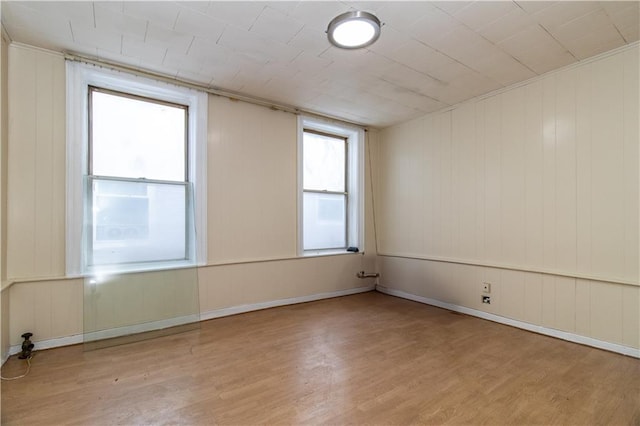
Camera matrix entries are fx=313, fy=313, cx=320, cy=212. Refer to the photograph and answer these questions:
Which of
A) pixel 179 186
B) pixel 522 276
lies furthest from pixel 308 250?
pixel 522 276

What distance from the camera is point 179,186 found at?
3576 mm

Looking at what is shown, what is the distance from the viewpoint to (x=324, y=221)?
16.0 feet

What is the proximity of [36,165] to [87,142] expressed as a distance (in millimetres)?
474

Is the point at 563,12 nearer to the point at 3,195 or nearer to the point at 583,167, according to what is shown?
the point at 583,167

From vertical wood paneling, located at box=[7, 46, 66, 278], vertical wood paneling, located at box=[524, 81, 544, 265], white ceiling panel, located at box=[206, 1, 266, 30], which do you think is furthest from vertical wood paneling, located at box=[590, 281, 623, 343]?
vertical wood paneling, located at box=[7, 46, 66, 278]

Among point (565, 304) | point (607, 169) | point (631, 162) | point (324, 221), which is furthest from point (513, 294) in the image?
point (324, 221)

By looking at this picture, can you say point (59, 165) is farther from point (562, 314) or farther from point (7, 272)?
point (562, 314)

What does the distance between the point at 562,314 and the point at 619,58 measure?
2.40 m

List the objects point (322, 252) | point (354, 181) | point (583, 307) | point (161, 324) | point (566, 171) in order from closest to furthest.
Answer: point (583, 307)
point (566, 171)
point (161, 324)
point (322, 252)
point (354, 181)

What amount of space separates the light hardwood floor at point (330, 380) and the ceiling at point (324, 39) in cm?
267

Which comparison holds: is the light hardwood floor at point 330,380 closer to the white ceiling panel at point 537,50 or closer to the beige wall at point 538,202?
the beige wall at point 538,202

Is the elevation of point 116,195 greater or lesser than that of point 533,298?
greater

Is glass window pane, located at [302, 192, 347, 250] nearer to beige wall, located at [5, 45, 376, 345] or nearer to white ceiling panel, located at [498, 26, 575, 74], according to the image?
beige wall, located at [5, 45, 376, 345]

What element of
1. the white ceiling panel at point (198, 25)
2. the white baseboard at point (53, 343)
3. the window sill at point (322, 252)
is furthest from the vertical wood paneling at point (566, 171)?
the white baseboard at point (53, 343)
